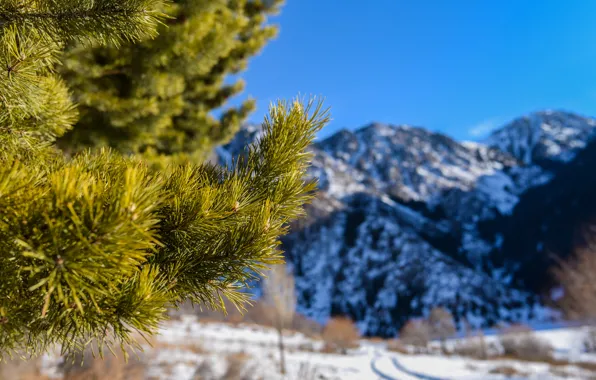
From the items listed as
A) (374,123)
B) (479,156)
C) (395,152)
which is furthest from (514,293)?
(374,123)

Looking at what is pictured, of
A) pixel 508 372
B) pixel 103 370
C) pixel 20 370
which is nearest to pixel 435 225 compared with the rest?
pixel 508 372

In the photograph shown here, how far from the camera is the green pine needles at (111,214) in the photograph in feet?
2.60

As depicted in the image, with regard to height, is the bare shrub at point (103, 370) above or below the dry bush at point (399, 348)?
above

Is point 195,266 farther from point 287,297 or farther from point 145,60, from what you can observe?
point 287,297

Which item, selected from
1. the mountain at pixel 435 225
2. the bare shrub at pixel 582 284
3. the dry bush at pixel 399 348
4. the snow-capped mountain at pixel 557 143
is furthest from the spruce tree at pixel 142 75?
the snow-capped mountain at pixel 557 143

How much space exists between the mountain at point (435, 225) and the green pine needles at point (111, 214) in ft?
217

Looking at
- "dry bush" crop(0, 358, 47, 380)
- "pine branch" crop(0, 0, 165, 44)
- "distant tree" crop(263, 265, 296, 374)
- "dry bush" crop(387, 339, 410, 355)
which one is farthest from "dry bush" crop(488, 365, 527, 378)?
"pine branch" crop(0, 0, 165, 44)

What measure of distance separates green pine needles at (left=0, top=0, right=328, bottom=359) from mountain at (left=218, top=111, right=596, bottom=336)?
6620 cm

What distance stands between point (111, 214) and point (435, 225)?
143443 mm

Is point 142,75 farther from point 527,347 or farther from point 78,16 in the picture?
point 527,347

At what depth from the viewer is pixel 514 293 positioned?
93438 millimetres

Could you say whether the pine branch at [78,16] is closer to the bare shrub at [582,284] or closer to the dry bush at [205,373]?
the dry bush at [205,373]

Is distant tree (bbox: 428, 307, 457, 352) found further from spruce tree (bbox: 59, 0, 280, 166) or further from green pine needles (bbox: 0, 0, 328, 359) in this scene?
green pine needles (bbox: 0, 0, 328, 359)

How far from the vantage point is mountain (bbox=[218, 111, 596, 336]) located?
92750 mm
